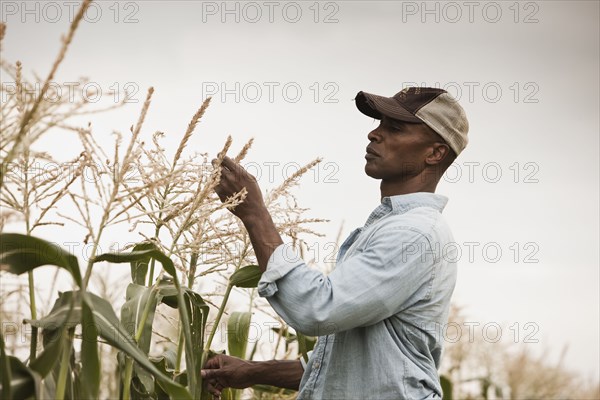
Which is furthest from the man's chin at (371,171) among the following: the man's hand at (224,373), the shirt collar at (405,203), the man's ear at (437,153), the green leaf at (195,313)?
the man's hand at (224,373)

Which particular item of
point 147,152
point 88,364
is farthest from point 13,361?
point 147,152

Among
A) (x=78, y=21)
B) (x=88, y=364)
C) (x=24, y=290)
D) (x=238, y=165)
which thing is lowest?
(x=88, y=364)

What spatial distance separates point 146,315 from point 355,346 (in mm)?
785

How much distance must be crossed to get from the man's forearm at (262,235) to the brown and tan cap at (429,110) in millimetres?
784

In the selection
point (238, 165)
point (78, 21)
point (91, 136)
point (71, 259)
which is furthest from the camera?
point (238, 165)

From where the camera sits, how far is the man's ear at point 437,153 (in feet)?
12.6

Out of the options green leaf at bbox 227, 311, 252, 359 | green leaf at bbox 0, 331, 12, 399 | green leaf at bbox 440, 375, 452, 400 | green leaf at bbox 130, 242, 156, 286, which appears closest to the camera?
green leaf at bbox 0, 331, 12, 399

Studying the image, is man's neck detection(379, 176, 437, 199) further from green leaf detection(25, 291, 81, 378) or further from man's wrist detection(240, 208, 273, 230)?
green leaf detection(25, 291, 81, 378)

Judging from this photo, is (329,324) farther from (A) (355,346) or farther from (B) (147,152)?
(B) (147,152)

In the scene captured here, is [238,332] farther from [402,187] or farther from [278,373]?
[402,187]

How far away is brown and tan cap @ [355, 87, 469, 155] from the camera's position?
3.83 m

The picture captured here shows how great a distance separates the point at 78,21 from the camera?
2.38m

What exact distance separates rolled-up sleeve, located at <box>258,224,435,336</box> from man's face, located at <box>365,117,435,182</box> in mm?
466

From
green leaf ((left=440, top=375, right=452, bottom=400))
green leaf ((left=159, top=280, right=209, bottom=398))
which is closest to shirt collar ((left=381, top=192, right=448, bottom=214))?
green leaf ((left=159, top=280, right=209, bottom=398))
